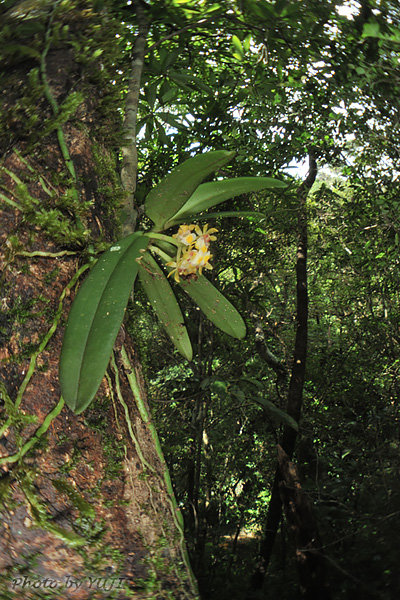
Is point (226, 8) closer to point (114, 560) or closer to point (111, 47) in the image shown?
point (111, 47)

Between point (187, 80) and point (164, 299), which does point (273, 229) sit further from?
point (164, 299)

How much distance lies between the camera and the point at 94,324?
589mm

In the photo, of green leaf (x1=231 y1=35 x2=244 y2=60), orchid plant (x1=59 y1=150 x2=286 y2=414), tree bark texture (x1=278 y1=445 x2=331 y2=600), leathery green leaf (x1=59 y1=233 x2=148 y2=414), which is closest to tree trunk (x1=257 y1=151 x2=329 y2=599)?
tree bark texture (x1=278 y1=445 x2=331 y2=600)

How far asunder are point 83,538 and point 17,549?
80 mm

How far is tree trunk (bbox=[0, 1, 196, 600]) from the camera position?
55 cm

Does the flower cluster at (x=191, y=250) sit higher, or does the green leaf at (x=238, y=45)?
the green leaf at (x=238, y=45)

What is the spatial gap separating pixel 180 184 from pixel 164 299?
0.23m

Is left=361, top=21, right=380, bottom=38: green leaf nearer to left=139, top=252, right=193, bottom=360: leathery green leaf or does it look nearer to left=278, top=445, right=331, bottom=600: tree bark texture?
left=139, top=252, right=193, bottom=360: leathery green leaf

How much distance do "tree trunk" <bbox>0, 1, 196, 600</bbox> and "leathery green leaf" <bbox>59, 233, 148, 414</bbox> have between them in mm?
31

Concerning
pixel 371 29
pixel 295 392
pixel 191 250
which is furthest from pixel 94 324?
pixel 295 392

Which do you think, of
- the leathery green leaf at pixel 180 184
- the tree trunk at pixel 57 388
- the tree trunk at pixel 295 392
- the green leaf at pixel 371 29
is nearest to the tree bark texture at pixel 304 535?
the tree trunk at pixel 295 392

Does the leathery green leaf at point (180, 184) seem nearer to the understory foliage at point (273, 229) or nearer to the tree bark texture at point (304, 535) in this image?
the understory foliage at point (273, 229)

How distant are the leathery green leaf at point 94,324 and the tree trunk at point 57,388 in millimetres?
31

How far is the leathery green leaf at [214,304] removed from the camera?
85 cm
